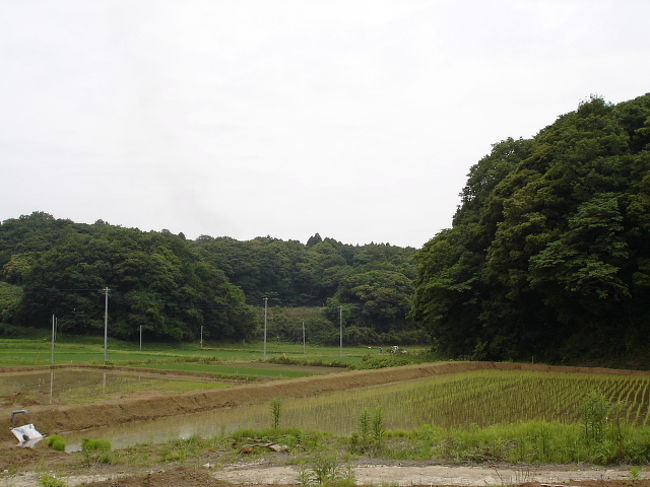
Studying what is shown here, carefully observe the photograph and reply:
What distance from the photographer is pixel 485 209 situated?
118ft

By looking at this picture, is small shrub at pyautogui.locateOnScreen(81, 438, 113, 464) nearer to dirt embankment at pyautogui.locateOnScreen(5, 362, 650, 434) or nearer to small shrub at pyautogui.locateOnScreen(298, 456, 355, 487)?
→ dirt embankment at pyautogui.locateOnScreen(5, 362, 650, 434)

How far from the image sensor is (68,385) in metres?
24.1

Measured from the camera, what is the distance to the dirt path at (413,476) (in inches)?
311

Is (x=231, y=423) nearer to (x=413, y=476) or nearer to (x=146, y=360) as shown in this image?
(x=413, y=476)

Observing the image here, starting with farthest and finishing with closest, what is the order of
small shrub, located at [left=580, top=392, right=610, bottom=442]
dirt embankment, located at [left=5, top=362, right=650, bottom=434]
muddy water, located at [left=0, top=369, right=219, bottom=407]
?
muddy water, located at [left=0, top=369, right=219, bottom=407] → dirt embankment, located at [left=5, top=362, right=650, bottom=434] → small shrub, located at [left=580, top=392, right=610, bottom=442]

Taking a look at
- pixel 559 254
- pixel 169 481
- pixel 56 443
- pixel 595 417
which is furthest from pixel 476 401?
pixel 169 481

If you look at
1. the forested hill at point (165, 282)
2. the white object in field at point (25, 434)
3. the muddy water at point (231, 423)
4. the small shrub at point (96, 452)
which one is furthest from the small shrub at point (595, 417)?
the forested hill at point (165, 282)

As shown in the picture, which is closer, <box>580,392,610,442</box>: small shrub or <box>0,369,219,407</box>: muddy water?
<box>580,392,610,442</box>: small shrub

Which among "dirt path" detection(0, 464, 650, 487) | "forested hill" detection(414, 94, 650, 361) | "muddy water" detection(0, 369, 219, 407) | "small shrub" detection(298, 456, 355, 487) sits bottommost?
"muddy water" detection(0, 369, 219, 407)

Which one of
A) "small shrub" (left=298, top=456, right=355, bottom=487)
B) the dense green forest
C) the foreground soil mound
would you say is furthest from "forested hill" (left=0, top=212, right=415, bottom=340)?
the foreground soil mound

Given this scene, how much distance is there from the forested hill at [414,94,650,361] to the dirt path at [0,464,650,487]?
63.2 ft

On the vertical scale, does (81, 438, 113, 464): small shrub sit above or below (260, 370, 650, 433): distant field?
above

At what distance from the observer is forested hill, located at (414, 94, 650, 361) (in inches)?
1061

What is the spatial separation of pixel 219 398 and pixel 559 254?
704 inches
